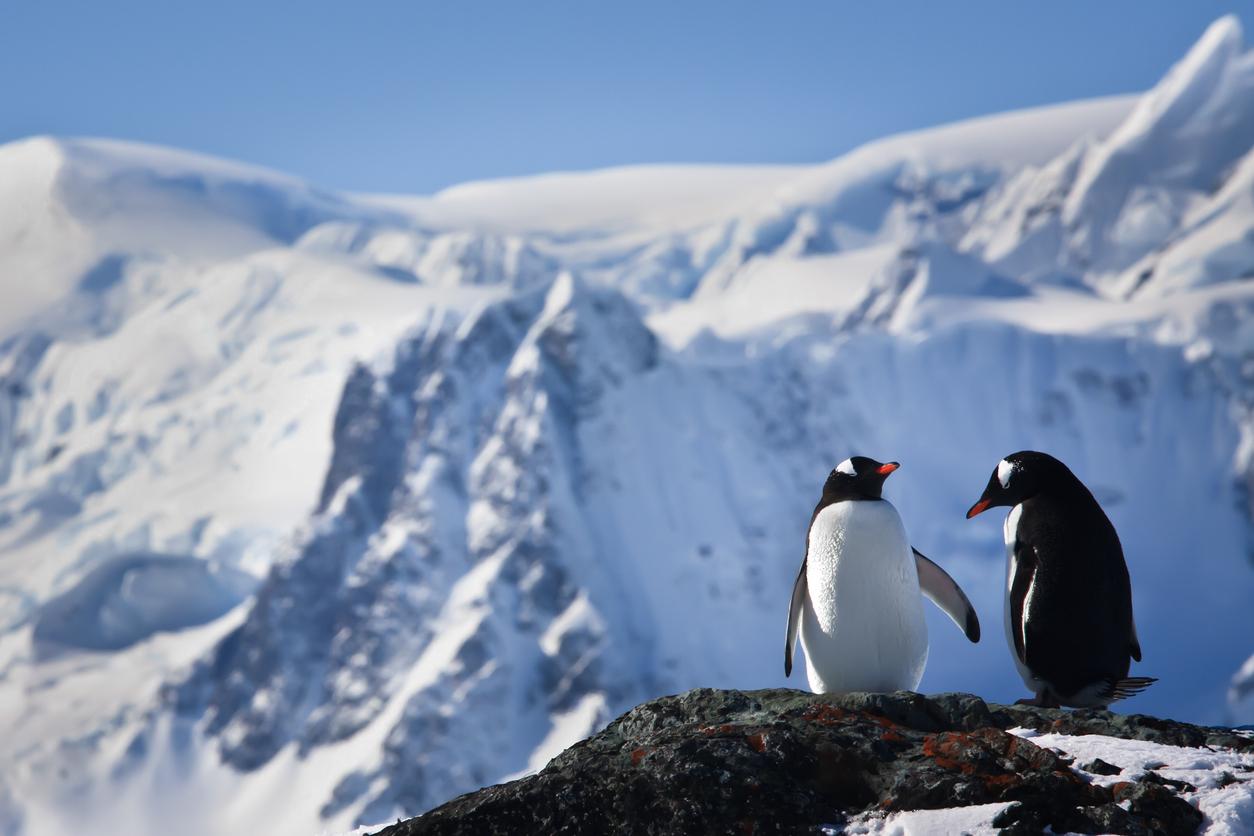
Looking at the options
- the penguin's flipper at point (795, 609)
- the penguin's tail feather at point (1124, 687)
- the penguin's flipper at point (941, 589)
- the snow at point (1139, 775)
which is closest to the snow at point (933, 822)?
the snow at point (1139, 775)

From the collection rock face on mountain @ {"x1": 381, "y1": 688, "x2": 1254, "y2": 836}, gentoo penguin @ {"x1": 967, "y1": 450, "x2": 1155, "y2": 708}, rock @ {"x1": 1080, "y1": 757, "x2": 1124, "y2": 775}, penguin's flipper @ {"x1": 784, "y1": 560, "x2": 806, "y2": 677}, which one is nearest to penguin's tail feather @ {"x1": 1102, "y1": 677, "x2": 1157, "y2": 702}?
gentoo penguin @ {"x1": 967, "y1": 450, "x2": 1155, "y2": 708}

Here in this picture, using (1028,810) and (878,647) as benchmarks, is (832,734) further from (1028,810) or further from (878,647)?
(878,647)

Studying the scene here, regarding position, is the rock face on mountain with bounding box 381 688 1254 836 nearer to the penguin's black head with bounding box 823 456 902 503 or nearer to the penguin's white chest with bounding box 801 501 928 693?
the penguin's white chest with bounding box 801 501 928 693

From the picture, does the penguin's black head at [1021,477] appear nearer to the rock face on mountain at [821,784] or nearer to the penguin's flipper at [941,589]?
the penguin's flipper at [941,589]

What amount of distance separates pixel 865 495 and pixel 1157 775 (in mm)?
5281

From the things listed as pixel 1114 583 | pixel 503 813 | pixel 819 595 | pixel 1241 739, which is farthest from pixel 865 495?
pixel 503 813

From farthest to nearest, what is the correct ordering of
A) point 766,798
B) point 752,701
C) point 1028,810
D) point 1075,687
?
point 1075,687 → point 752,701 → point 766,798 → point 1028,810

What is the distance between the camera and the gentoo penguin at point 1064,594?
14391 mm

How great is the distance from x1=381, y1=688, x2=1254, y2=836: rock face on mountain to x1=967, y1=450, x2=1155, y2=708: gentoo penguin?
2474 mm

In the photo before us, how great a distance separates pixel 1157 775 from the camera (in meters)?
10.5

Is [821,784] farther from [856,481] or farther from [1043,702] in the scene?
[856,481]

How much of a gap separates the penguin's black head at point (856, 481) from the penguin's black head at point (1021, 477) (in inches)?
41.0

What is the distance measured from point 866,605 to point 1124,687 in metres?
2.44

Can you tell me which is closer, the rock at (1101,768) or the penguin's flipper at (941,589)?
the rock at (1101,768)
